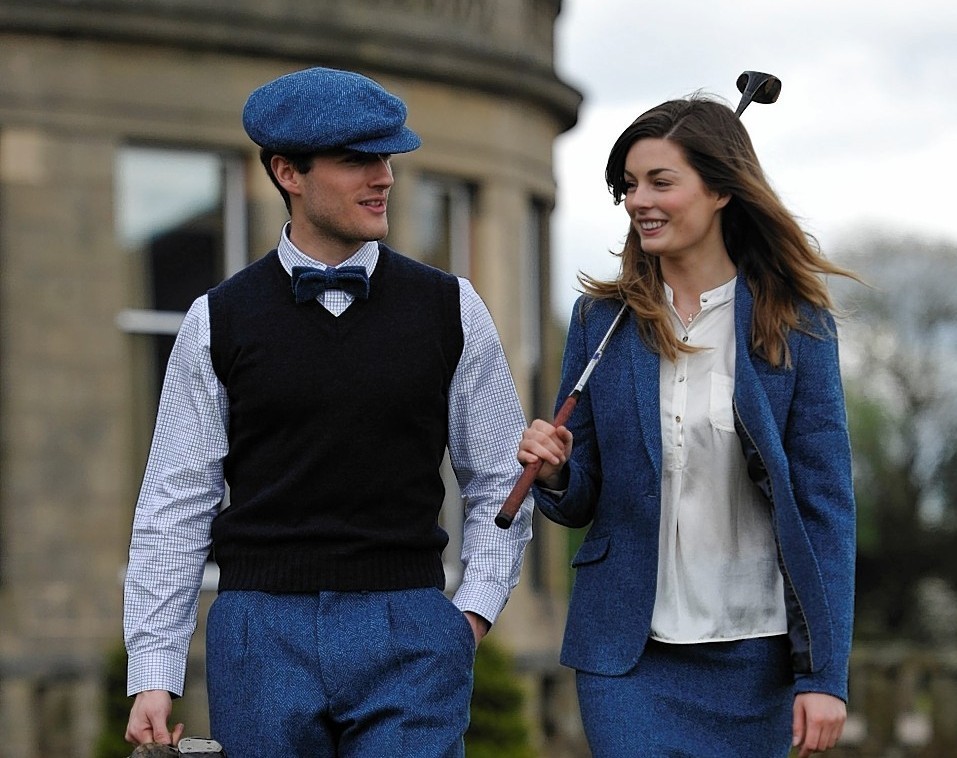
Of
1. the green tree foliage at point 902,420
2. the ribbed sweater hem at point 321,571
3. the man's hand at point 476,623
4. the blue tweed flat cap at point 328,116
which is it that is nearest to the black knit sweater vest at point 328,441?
the ribbed sweater hem at point 321,571

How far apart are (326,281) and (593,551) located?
2.89 ft

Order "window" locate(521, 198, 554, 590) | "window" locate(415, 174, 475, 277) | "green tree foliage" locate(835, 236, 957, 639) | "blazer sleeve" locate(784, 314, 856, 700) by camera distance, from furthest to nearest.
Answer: "green tree foliage" locate(835, 236, 957, 639) → "window" locate(521, 198, 554, 590) → "window" locate(415, 174, 475, 277) → "blazer sleeve" locate(784, 314, 856, 700)

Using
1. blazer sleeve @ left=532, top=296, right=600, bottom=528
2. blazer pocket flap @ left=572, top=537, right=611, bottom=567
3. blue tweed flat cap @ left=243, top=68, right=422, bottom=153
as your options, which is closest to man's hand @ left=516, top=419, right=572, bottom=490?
blazer sleeve @ left=532, top=296, right=600, bottom=528

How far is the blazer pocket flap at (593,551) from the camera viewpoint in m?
4.66

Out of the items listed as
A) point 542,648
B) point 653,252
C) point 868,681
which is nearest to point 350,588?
point 653,252

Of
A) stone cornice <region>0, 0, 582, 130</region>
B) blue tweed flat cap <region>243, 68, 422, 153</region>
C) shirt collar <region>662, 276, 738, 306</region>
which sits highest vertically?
stone cornice <region>0, 0, 582, 130</region>

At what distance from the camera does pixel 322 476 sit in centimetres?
436

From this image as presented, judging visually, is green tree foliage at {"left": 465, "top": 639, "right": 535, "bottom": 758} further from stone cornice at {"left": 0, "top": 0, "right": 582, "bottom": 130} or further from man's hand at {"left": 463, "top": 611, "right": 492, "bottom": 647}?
man's hand at {"left": 463, "top": 611, "right": 492, "bottom": 647}

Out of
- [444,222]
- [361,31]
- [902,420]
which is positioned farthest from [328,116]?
[902,420]

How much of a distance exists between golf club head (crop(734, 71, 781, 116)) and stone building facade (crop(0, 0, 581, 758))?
807 cm

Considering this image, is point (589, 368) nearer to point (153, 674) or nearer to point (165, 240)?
point (153, 674)

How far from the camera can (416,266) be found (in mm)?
4625

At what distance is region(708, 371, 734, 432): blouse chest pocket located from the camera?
4566 millimetres

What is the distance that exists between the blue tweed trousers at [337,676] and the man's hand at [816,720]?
28.6 inches
